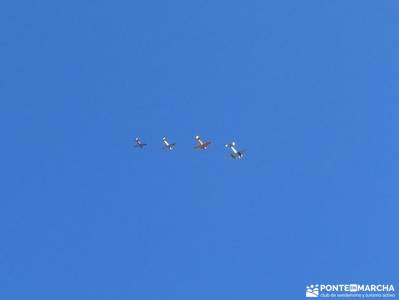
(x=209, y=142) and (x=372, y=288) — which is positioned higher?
(x=209, y=142)

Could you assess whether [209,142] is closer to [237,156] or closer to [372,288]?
[237,156]

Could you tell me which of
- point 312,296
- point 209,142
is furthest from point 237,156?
point 312,296

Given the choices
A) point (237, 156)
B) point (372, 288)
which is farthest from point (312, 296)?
point (237, 156)

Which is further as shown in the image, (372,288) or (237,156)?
(237,156)

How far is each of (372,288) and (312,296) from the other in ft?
48.8

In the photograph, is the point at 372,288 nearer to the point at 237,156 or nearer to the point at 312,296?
the point at 312,296

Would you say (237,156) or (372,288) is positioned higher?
(237,156)

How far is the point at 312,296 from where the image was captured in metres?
158

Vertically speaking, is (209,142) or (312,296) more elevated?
(209,142)

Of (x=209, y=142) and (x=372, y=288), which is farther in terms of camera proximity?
(x=209, y=142)

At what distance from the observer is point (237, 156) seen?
188 m

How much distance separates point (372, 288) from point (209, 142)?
6597 cm

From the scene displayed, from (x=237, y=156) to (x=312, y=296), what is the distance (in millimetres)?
48998

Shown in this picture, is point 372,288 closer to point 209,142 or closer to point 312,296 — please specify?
point 312,296
